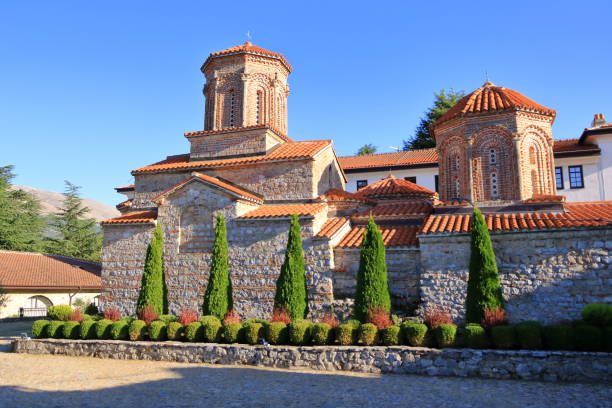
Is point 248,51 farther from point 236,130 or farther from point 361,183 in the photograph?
point 361,183

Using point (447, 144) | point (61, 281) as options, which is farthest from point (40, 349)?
point (447, 144)

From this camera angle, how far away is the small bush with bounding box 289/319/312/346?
998 centimetres

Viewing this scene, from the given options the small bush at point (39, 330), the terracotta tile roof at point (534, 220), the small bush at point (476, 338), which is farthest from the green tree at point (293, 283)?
the small bush at point (39, 330)

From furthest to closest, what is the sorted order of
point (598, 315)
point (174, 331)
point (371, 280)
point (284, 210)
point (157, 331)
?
point (284, 210) < point (157, 331) < point (174, 331) < point (371, 280) < point (598, 315)

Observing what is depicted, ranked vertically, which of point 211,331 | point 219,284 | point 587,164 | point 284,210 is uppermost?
point 587,164

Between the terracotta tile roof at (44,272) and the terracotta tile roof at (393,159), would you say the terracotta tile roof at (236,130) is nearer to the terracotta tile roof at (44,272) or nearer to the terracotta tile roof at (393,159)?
the terracotta tile roof at (44,272)

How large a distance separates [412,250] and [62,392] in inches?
353

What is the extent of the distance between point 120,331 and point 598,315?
37.5ft

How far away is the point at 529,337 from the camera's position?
8.54 m

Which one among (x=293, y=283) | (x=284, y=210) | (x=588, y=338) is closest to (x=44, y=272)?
(x=284, y=210)

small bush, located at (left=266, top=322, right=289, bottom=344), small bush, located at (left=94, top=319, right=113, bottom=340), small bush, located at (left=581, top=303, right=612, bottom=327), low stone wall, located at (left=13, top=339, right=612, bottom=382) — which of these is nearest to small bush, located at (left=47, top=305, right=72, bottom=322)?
low stone wall, located at (left=13, top=339, right=612, bottom=382)

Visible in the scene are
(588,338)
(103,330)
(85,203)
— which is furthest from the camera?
(85,203)

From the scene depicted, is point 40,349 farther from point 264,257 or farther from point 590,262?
point 590,262

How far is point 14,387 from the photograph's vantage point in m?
7.82
